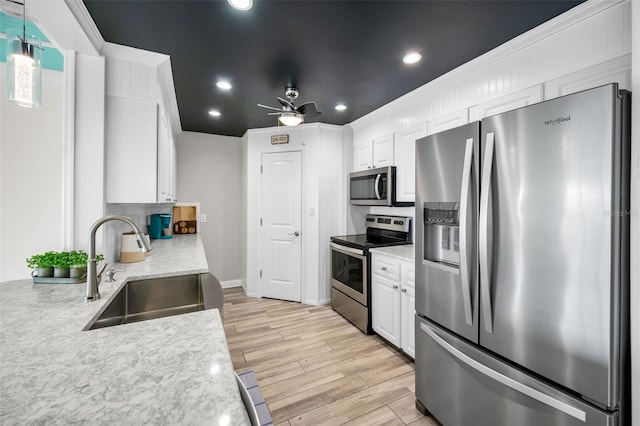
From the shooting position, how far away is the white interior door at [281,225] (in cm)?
395

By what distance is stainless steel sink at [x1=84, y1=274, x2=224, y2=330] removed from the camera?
167 cm

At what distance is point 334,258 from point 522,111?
269 centimetres

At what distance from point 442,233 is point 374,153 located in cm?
191

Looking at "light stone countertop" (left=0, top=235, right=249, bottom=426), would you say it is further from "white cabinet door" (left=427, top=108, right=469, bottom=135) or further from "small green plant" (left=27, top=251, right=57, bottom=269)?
"white cabinet door" (left=427, top=108, right=469, bottom=135)

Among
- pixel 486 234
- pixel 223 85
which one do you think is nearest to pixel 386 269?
pixel 486 234

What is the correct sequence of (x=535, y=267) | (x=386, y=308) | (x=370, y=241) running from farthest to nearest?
(x=370, y=241), (x=386, y=308), (x=535, y=267)

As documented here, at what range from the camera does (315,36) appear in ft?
5.96

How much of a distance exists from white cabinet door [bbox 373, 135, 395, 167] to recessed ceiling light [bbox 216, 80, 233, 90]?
1720 millimetres

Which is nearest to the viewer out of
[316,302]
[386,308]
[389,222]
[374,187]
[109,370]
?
[109,370]

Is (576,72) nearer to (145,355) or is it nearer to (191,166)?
(145,355)

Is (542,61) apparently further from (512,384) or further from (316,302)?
(316,302)

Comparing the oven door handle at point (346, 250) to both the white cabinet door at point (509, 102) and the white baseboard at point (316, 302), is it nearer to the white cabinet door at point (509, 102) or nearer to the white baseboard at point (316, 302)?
the white baseboard at point (316, 302)

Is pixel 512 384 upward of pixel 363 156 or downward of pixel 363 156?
downward

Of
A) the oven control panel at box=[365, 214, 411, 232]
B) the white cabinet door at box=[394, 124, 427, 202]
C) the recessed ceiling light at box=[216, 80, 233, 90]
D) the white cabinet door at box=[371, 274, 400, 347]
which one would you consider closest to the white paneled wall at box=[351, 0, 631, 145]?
the white cabinet door at box=[394, 124, 427, 202]
